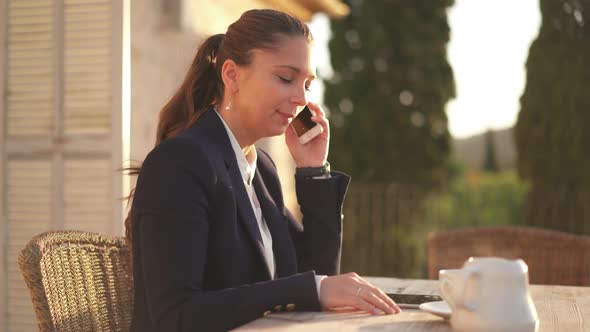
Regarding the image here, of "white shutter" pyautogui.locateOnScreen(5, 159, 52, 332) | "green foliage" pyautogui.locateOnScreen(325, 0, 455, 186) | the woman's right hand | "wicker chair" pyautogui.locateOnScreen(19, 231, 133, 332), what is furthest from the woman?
"green foliage" pyautogui.locateOnScreen(325, 0, 455, 186)

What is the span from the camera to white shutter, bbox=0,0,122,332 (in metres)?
3.99

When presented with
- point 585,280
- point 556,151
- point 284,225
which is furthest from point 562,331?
point 556,151

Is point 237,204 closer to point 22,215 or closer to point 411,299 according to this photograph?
point 411,299

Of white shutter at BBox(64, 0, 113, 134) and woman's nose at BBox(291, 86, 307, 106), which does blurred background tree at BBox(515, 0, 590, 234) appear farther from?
woman's nose at BBox(291, 86, 307, 106)

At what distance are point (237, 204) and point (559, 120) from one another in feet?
27.7

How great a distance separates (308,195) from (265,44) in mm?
571

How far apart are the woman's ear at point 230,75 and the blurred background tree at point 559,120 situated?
8.15m

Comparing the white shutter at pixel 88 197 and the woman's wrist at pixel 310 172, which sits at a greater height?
the woman's wrist at pixel 310 172

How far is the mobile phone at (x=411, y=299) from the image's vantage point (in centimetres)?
212

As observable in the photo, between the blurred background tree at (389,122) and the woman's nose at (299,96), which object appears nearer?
the woman's nose at (299,96)

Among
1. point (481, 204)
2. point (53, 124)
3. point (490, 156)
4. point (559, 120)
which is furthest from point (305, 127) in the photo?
point (490, 156)

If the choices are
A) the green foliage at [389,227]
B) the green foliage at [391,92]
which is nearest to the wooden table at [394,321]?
the green foliage at [389,227]

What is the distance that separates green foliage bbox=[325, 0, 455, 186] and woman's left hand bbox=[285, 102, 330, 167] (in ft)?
27.7

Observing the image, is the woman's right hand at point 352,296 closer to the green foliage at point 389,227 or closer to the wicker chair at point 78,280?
the wicker chair at point 78,280
